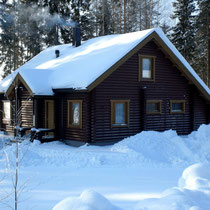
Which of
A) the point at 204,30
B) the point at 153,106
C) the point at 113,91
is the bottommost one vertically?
the point at 153,106

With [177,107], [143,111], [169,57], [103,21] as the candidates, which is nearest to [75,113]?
[143,111]

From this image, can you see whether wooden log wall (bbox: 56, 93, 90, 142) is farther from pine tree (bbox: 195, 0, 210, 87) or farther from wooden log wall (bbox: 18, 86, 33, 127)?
pine tree (bbox: 195, 0, 210, 87)

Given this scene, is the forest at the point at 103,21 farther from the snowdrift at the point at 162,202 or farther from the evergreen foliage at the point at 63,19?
the snowdrift at the point at 162,202

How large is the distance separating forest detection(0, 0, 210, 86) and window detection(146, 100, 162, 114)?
45.2 feet

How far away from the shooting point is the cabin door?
1770cm

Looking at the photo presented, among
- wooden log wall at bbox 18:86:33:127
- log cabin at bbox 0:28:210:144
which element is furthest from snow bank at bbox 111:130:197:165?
wooden log wall at bbox 18:86:33:127

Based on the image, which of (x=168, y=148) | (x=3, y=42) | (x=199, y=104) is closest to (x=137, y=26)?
(x=3, y=42)

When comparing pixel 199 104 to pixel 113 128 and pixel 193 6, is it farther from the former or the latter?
pixel 193 6

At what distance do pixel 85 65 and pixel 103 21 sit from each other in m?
16.6

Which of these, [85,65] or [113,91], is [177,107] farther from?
[85,65]

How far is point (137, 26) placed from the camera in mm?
36000

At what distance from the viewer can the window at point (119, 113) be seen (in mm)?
16047

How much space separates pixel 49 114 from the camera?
703 inches

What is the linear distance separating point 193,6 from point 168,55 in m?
17.8
